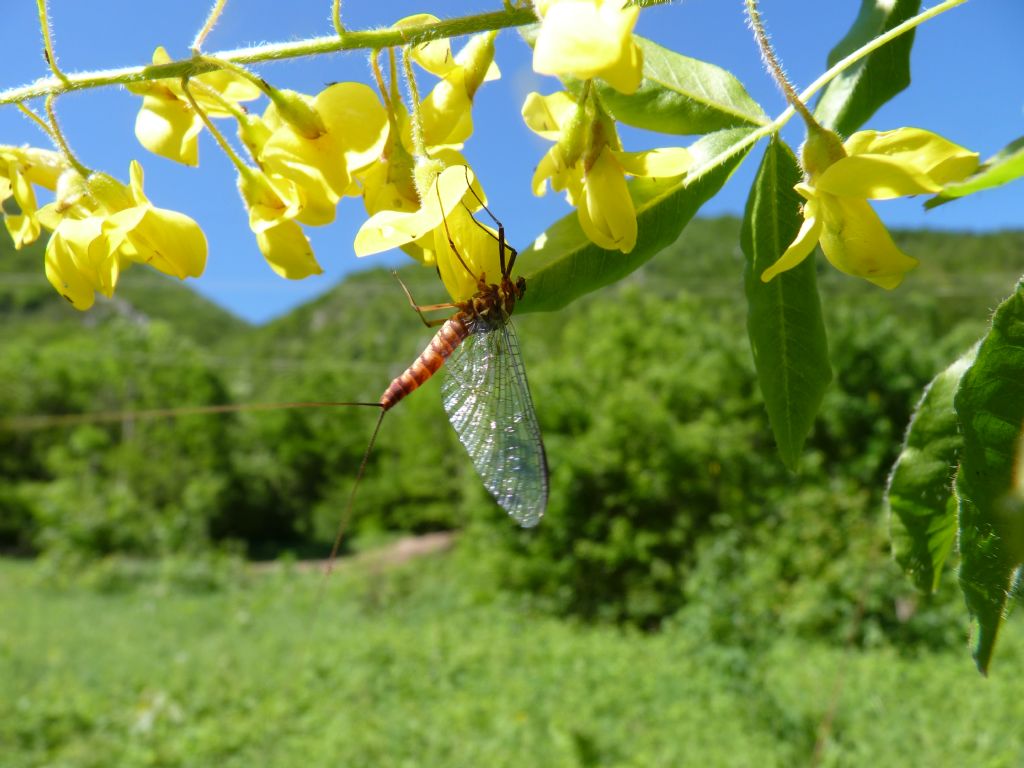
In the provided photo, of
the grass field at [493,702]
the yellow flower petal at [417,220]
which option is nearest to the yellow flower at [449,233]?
the yellow flower petal at [417,220]

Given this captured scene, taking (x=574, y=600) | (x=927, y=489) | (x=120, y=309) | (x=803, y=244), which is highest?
(x=120, y=309)

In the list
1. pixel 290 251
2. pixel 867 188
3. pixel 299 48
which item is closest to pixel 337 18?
pixel 299 48

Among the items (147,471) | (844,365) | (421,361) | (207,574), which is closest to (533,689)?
(421,361)

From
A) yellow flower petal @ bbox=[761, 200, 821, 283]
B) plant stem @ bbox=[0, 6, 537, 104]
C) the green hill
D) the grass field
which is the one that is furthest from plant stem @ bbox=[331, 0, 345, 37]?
the green hill

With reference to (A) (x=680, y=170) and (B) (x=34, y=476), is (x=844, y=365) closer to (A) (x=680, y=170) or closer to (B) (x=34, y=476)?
(A) (x=680, y=170)

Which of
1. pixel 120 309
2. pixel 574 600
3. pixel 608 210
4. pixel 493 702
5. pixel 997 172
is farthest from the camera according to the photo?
pixel 120 309

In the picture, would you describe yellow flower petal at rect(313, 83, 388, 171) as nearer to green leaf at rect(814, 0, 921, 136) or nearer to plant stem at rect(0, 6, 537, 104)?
plant stem at rect(0, 6, 537, 104)

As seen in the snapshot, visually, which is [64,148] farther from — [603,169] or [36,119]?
[603,169]
